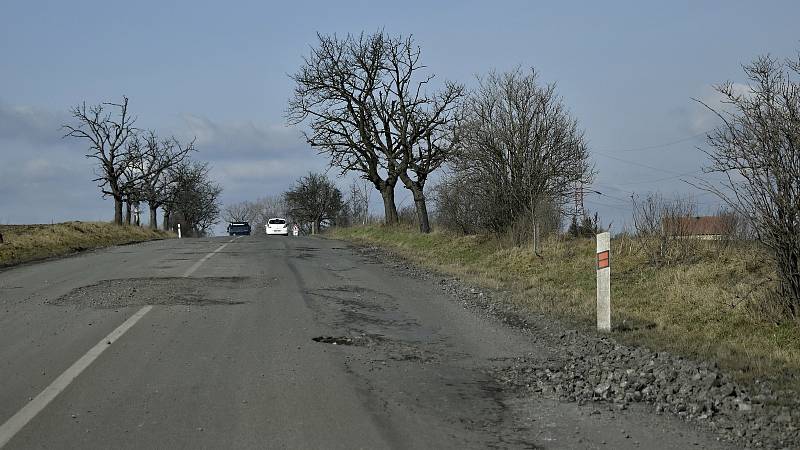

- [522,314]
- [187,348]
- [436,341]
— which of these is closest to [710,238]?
[522,314]

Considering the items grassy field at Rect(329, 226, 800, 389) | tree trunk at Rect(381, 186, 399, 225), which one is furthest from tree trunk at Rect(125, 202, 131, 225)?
grassy field at Rect(329, 226, 800, 389)

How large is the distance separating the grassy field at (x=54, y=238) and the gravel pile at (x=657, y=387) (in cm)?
1837

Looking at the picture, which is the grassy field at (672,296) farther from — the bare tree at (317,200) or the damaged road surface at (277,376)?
the bare tree at (317,200)

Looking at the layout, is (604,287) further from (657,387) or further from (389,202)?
(389,202)

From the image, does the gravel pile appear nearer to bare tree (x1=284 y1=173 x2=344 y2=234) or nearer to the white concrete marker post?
the white concrete marker post

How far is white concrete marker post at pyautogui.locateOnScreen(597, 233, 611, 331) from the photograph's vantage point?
10.6m

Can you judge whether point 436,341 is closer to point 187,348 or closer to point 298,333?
point 298,333

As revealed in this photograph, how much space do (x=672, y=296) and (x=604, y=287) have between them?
242 centimetres

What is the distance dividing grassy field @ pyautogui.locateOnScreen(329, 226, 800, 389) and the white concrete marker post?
0.30 m

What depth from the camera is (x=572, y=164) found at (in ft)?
83.2

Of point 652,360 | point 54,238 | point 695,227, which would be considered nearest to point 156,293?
point 652,360

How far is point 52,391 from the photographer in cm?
701

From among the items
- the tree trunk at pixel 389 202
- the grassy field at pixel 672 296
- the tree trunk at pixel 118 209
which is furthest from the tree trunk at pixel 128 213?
the grassy field at pixel 672 296

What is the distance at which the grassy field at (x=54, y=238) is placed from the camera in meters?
26.2
